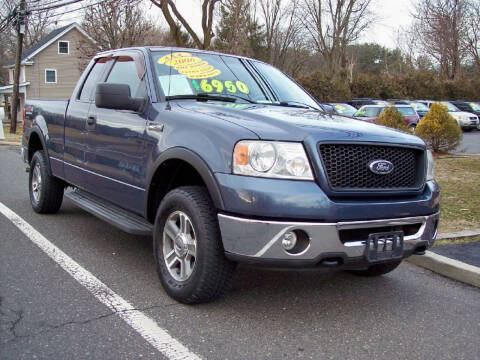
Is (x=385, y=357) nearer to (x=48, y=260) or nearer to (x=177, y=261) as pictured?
(x=177, y=261)

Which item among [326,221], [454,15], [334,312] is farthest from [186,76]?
[454,15]

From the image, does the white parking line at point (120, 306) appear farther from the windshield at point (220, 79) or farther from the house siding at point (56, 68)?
the house siding at point (56, 68)

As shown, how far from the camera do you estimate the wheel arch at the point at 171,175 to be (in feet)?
11.0

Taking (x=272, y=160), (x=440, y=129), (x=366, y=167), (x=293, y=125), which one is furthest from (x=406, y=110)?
(x=272, y=160)

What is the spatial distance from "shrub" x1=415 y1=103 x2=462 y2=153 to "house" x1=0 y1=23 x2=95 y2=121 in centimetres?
3549

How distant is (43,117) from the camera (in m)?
6.28

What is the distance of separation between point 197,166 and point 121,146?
3.93ft

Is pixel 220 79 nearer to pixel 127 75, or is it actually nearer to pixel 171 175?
pixel 127 75

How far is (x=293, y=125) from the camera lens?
341cm

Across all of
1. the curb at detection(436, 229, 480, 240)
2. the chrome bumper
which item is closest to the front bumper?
the chrome bumper

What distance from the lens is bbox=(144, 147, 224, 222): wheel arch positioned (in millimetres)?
3348

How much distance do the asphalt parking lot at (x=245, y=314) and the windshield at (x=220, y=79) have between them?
155 centimetres

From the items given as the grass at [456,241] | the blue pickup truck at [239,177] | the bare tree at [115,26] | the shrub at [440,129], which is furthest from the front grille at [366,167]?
the bare tree at [115,26]

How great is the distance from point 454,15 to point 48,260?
142 feet
